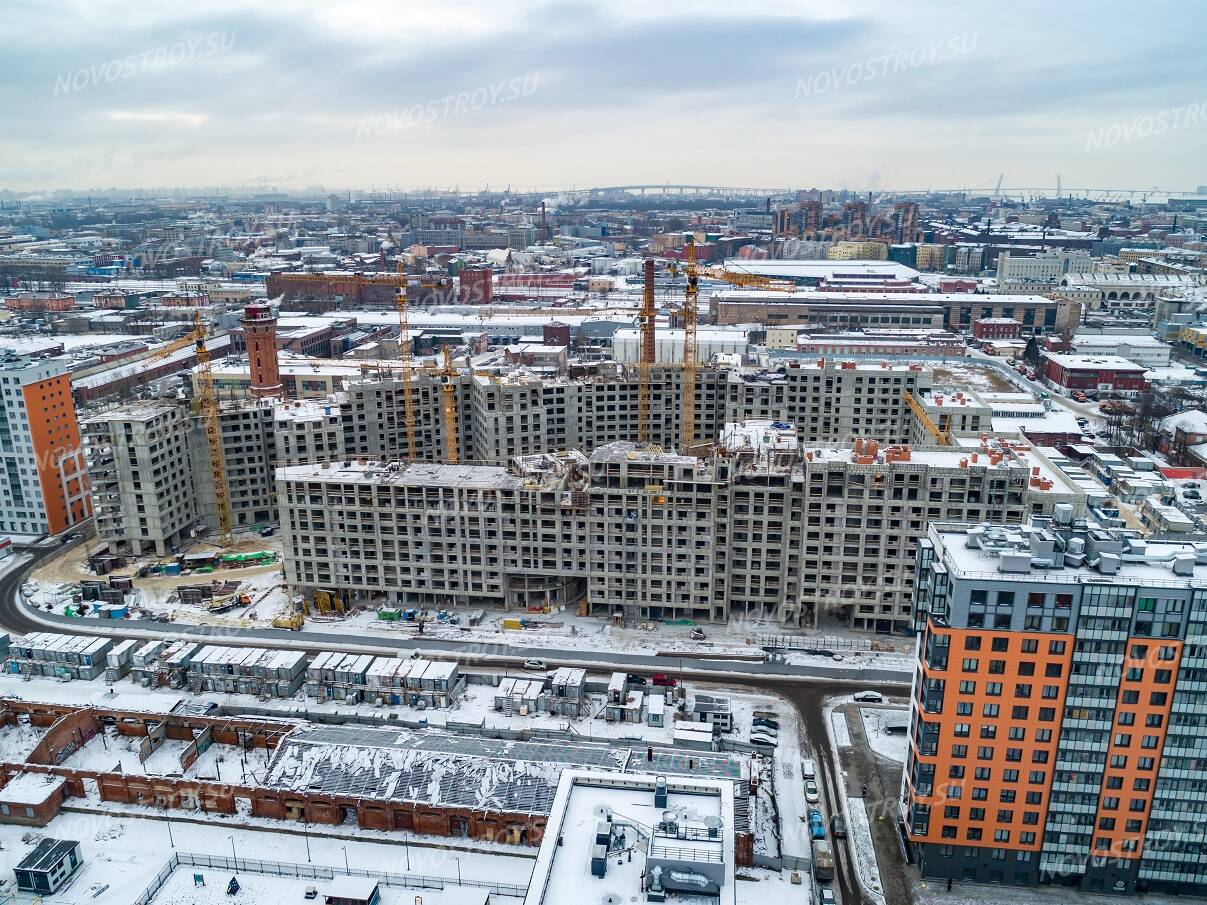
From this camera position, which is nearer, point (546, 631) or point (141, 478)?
point (546, 631)

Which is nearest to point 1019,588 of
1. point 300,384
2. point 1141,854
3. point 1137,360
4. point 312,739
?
point 1141,854

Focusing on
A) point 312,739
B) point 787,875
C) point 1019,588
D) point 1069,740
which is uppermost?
point 1019,588

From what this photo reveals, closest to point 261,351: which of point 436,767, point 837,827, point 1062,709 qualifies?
point 436,767

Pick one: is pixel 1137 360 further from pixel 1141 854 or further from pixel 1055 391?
pixel 1141 854

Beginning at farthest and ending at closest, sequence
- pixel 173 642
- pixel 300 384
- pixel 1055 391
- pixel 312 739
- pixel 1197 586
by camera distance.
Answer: pixel 1055 391 → pixel 300 384 → pixel 173 642 → pixel 312 739 → pixel 1197 586

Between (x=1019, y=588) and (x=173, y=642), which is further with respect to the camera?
(x=173, y=642)

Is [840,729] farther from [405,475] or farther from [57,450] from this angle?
[57,450]
